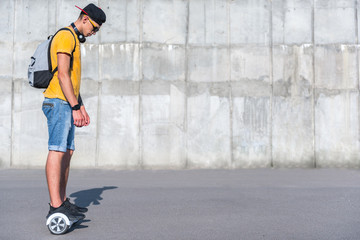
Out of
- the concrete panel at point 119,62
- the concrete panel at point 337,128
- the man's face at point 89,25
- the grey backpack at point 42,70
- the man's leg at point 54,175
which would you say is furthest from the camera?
the concrete panel at point 119,62

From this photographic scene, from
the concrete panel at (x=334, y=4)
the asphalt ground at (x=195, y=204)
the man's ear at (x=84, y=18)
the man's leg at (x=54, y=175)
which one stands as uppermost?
the concrete panel at (x=334, y=4)

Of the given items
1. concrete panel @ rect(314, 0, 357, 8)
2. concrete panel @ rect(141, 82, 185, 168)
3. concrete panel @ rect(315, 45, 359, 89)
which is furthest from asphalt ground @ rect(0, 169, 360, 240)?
concrete panel @ rect(314, 0, 357, 8)

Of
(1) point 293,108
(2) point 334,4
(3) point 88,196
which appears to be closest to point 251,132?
(1) point 293,108

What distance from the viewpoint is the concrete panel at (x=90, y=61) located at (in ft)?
24.3

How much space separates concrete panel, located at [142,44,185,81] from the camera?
7.41 metres

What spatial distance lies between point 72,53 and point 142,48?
4.15 meters

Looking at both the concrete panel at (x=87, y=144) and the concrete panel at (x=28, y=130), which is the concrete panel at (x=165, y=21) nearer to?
the concrete panel at (x=87, y=144)

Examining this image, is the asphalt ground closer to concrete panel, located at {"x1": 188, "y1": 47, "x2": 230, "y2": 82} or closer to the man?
the man

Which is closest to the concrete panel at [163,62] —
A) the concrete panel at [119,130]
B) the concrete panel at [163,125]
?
the concrete panel at [163,125]

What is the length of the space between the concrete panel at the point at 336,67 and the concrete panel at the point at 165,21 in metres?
2.58

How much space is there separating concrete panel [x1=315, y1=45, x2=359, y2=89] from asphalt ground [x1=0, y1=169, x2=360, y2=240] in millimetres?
1624

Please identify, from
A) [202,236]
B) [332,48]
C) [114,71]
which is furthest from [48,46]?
[332,48]

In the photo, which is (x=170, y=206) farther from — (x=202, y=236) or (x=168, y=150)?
(x=168, y=150)

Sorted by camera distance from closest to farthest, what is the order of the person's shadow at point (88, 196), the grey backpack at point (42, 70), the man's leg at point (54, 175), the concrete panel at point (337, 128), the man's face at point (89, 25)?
the man's leg at point (54, 175), the grey backpack at point (42, 70), the man's face at point (89, 25), the person's shadow at point (88, 196), the concrete panel at point (337, 128)
